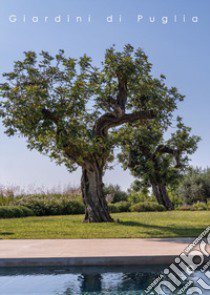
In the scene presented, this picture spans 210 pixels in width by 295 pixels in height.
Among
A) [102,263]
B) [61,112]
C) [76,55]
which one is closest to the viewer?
[102,263]

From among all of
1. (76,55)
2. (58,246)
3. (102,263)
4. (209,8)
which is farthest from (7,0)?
(102,263)

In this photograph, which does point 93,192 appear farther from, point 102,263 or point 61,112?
point 102,263

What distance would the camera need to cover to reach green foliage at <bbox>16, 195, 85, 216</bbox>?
23469mm

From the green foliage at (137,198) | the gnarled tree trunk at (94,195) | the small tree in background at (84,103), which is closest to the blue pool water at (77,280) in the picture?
the small tree in background at (84,103)

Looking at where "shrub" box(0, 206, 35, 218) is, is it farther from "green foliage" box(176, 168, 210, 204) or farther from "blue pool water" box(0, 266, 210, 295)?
"green foliage" box(176, 168, 210, 204)

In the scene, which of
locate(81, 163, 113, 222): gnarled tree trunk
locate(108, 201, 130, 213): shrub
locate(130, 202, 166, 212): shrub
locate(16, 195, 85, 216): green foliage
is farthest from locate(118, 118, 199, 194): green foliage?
locate(81, 163, 113, 222): gnarled tree trunk

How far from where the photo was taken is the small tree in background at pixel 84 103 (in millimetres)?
14969

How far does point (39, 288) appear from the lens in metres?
6.57

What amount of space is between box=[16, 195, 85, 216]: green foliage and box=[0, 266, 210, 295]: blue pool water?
16.1m

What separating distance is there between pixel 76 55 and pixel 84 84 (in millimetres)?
1381

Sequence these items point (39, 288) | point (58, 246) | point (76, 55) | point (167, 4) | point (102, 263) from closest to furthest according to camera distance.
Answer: point (39, 288) < point (102, 263) < point (58, 246) < point (167, 4) < point (76, 55)

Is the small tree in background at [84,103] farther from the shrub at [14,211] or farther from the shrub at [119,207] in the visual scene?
the shrub at [119,207]

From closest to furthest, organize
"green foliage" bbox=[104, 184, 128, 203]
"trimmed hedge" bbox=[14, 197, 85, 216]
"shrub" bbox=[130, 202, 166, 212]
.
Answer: "trimmed hedge" bbox=[14, 197, 85, 216] → "shrub" bbox=[130, 202, 166, 212] → "green foliage" bbox=[104, 184, 128, 203]

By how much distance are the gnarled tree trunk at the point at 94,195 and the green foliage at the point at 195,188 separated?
19904 millimetres
